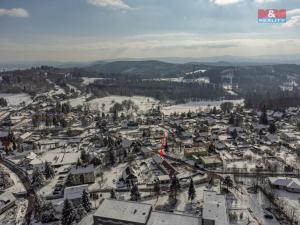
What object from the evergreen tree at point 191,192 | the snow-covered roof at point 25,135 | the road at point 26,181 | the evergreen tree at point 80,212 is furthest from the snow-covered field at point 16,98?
the evergreen tree at point 191,192

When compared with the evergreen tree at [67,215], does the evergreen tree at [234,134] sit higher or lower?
higher

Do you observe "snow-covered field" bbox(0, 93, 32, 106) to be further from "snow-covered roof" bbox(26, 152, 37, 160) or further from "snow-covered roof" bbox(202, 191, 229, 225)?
"snow-covered roof" bbox(202, 191, 229, 225)

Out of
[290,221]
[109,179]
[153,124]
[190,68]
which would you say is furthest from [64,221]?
[190,68]

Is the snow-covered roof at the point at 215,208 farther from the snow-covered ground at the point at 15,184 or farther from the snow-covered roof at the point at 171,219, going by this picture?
the snow-covered ground at the point at 15,184

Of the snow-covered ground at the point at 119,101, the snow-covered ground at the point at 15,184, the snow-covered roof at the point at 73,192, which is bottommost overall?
the snow-covered ground at the point at 15,184

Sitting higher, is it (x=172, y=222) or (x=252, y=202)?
(x=172, y=222)

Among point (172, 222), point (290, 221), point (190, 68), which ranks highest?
point (190, 68)

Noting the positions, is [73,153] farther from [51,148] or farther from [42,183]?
[42,183]
